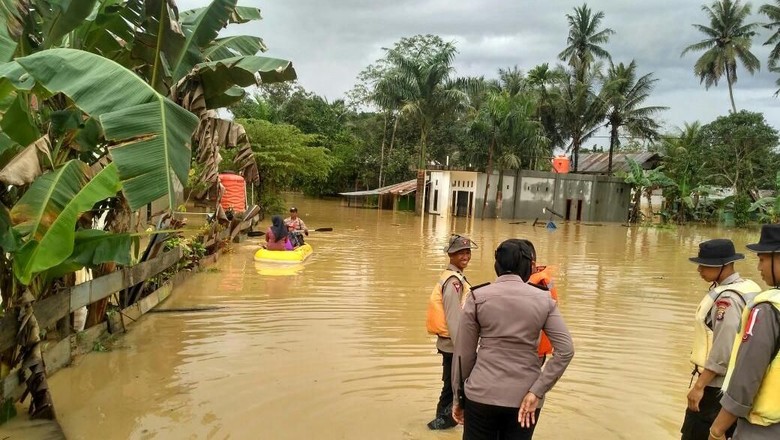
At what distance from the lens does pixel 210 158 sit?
7301mm

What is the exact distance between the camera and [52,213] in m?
4.57

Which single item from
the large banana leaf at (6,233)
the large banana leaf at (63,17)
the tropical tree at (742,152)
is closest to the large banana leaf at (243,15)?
the large banana leaf at (63,17)

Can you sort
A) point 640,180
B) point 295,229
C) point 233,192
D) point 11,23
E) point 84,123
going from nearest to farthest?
1. point 11,23
2. point 84,123
3. point 295,229
4. point 233,192
5. point 640,180

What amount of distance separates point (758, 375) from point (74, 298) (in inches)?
234

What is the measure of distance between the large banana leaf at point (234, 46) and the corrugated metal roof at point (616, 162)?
44393mm

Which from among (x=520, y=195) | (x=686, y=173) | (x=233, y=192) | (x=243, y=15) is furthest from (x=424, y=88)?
(x=243, y=15)

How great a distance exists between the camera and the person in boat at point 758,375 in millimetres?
2635

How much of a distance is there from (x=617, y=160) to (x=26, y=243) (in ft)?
168

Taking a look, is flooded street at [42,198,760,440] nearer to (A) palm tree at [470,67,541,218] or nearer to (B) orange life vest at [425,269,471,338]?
(B) orange life vest at [425,269,471,338]

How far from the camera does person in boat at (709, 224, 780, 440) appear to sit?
8.64ft

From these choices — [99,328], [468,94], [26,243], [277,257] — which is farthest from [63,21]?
[468,94]

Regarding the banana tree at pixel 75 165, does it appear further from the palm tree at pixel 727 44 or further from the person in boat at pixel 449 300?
the palm tree at pixel 727 44

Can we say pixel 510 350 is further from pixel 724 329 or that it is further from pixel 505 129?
pixel 505 129

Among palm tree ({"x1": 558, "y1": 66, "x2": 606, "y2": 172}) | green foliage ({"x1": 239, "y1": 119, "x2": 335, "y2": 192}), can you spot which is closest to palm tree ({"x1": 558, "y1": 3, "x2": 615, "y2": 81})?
palm tree ({"x1": 558, "y1": 66, "x2": 606, "y2": 172})
